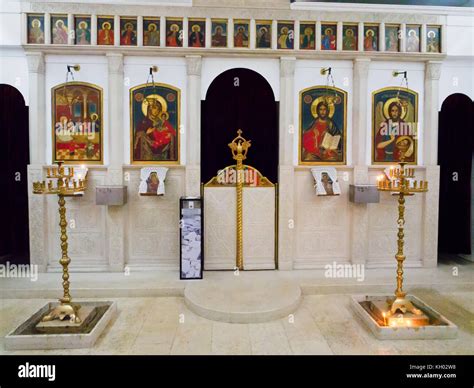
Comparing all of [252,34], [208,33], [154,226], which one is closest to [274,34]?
[252,34]

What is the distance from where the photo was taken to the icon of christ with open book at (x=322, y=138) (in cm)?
654

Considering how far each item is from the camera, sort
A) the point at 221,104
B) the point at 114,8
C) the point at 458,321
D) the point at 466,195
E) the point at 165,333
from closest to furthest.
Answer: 1. the point at 165,333
2. the point at 458,321
3. the point at 114,8
4. the point at 221,104
5. the point at 466,195

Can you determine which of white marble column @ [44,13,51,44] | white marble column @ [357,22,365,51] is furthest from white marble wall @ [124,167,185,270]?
white marble column @ [357,22,365,51]

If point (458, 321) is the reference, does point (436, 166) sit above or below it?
above

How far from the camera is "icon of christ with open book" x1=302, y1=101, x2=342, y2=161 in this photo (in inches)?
257

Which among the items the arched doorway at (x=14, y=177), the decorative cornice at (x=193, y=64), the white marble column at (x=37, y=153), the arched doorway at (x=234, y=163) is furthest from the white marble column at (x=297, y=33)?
the arched doorway at (x=14, y=177)

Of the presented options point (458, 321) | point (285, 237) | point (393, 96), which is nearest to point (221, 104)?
point (285, 237)

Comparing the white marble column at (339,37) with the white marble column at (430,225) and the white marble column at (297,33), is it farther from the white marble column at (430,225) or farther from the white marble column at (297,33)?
the white marble column at (430,225)

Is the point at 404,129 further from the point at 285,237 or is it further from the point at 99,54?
the point at 99,54

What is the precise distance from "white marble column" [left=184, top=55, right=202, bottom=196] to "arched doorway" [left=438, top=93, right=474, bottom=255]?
4314 mm

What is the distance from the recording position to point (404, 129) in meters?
6.64

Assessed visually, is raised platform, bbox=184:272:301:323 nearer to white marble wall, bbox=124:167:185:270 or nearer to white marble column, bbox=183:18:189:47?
white marble wall, bbox=124:167:185:270

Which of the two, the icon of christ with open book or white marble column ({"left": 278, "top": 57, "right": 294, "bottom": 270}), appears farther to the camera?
the icon of christ with open book

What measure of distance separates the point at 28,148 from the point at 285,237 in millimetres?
4574
